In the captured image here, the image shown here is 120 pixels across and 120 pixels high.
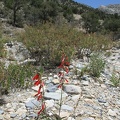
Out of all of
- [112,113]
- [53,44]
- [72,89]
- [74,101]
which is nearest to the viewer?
[112,113]

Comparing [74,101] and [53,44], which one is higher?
[53,44]

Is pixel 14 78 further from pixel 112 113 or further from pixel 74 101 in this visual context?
pixel 112 113

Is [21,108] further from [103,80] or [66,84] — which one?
[103,80]

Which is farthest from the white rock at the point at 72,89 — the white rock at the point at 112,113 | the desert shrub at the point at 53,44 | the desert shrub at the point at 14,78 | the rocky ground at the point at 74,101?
the desert shrub at the point at 53,44

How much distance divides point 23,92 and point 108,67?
3.62m

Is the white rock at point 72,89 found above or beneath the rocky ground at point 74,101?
above

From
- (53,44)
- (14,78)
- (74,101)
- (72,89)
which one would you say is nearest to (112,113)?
(74,101)

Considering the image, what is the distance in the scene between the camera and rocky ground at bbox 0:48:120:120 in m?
5.02

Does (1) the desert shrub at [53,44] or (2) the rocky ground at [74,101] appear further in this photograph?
(1) the desert shrub at [53,44]

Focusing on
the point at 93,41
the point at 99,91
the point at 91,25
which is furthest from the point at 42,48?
the point at 91,25

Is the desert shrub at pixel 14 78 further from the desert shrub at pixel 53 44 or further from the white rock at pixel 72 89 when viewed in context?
the desert shrub at pixel 53 44

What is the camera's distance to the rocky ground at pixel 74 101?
5.02m

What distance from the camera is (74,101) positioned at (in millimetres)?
5594

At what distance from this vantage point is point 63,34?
10.1 metres
